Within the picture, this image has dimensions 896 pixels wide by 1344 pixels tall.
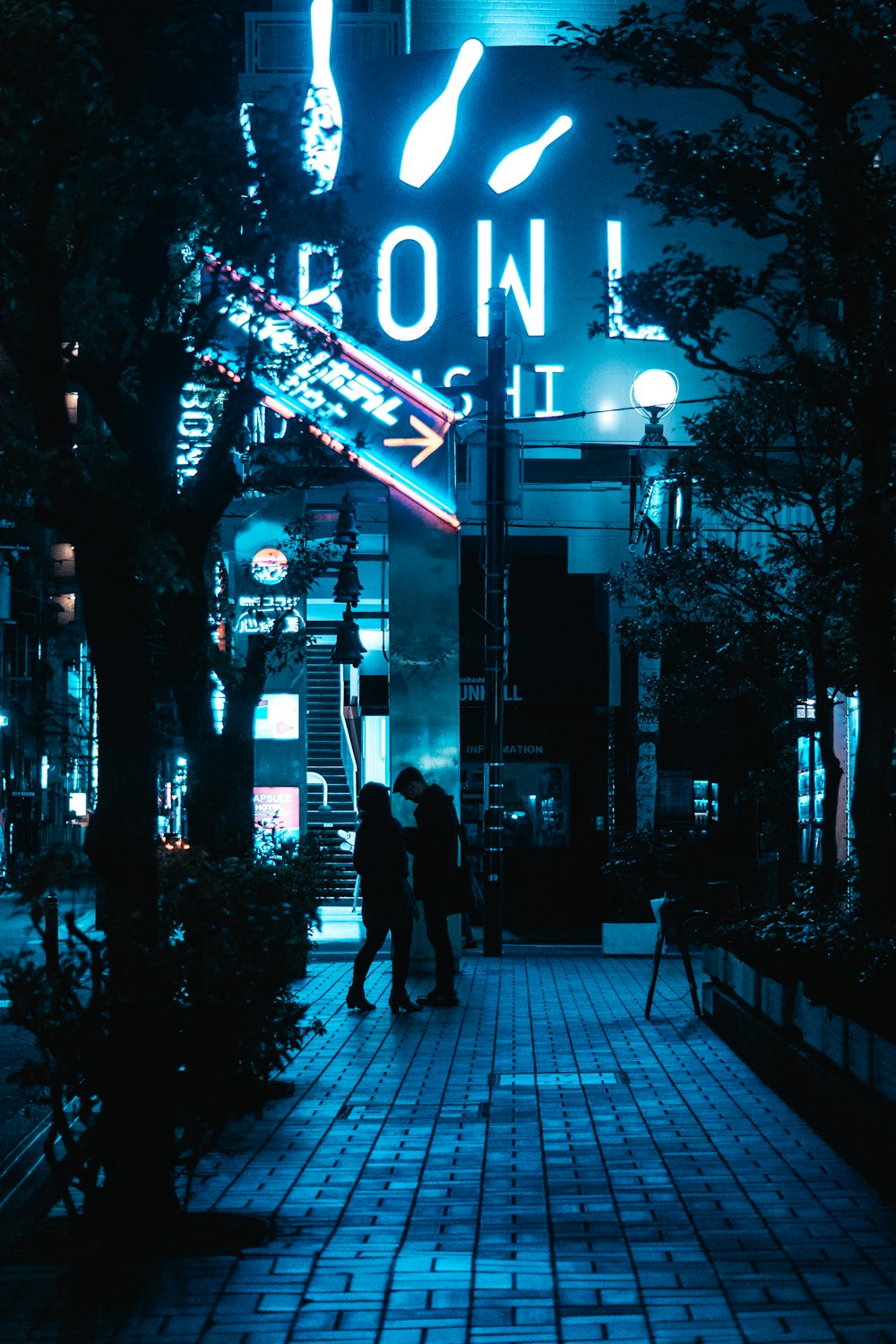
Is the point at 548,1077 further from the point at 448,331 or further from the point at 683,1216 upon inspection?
the point at 448,331

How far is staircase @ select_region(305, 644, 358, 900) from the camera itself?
97.2 ft

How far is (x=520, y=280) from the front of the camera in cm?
2986

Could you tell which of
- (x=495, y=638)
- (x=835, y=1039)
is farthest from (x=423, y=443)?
(x=835, y=1039)

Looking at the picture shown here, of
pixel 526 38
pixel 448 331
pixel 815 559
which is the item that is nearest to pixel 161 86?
pixel 815 559

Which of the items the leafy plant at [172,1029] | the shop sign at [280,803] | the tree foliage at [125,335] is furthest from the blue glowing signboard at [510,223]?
the leafy plant at [172,1029]

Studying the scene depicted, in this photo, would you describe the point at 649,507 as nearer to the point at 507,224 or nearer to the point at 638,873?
the point at 638,873

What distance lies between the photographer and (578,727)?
102 ft

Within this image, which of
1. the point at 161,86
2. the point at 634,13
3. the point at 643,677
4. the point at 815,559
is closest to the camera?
the point at 161,86

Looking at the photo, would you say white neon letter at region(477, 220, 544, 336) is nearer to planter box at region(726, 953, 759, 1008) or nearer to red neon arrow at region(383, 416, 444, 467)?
red neon arrow at region(383, 416, 444, 467)

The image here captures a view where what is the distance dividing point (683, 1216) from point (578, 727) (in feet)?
79.2

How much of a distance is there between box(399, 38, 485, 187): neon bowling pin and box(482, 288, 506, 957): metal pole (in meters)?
9.75

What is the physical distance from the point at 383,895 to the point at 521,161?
19390 mm

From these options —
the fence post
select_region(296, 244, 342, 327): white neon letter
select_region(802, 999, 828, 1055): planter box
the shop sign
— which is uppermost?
select_region(296, 244, 342, 327): white neon letter

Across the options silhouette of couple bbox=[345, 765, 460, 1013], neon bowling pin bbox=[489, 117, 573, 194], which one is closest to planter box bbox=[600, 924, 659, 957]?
silhouette of couple bbox=[345, 765, 460, 1013]
